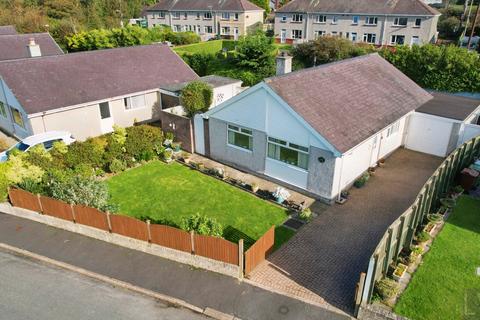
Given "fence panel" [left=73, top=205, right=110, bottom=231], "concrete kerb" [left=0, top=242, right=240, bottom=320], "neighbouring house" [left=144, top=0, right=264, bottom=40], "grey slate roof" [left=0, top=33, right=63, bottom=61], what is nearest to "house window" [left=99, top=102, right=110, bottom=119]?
"fence panel" [left=73, top=205, right=110, bottom=231]

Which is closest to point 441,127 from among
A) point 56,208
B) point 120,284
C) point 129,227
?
point 129,227

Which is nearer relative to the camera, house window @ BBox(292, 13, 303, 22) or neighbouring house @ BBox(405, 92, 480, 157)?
neighbouring house @ BBox(405, 92, 480, 157)

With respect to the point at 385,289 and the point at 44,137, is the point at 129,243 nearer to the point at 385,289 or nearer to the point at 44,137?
the point at 385,289

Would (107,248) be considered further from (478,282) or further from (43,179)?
(478,282)

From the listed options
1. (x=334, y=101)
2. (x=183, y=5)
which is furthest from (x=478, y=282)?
(x=183, y=5)

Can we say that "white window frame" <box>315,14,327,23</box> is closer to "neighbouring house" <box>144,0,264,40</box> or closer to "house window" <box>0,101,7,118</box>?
"neighbouring house" <box>144,0,264,40</box>

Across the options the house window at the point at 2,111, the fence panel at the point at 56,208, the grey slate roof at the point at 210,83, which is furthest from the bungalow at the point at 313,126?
the house window at the point at 2,111

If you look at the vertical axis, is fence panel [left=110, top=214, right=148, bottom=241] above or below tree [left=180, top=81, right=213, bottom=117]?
below
